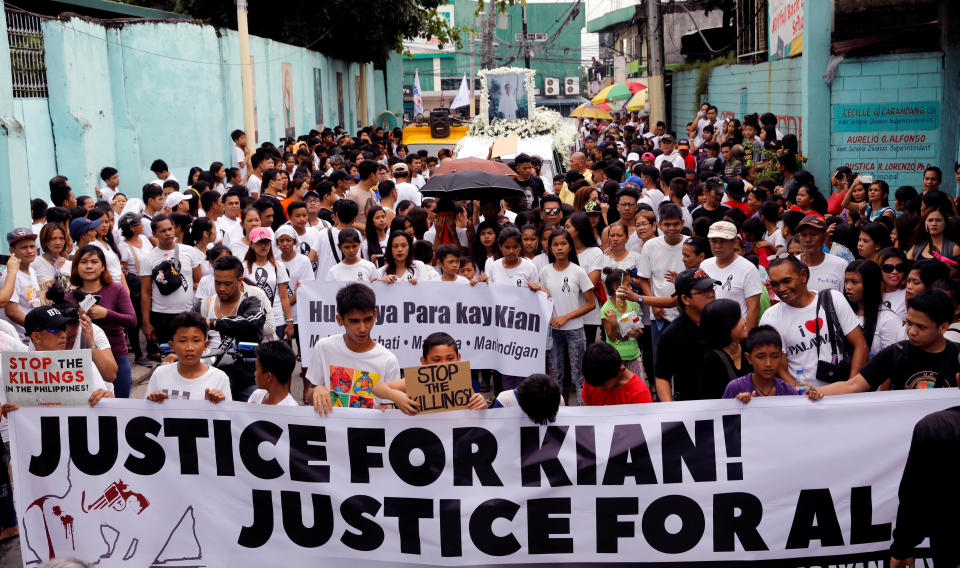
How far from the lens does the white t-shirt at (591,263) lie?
8.09 m

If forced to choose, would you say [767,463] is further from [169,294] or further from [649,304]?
[169,294]

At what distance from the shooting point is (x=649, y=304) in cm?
775

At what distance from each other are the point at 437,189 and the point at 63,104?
6.71 meters

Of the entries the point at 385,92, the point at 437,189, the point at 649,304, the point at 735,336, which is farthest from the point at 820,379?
the point at 385,92

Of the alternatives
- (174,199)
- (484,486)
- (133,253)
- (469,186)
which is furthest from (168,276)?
(484,486)

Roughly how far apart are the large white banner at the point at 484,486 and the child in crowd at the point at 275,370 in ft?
1.08

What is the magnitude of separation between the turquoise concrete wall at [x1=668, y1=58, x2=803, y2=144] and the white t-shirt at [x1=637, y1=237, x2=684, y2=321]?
8.87 meters

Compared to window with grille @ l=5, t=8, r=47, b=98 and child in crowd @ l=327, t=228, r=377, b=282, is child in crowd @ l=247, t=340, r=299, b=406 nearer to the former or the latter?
child in crowd @ l=327, t=228, r=377, b=282

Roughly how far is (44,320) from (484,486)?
267cm

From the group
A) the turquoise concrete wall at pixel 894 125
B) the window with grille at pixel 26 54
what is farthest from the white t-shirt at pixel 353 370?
the turquoise concrete wall at pixel 894 125

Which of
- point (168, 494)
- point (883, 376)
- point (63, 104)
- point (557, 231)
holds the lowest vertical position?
point (168, 494)

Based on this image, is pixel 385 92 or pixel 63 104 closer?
pixel 63 104

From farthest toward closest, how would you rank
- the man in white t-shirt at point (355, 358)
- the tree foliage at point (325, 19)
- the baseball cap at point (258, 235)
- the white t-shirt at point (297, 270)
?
the tree foliage at point (325, 19)
the white t-shirt at point (297, 270)
the baseball cap at point (258, 235)
the man in white t-shirt at point (355, 358)

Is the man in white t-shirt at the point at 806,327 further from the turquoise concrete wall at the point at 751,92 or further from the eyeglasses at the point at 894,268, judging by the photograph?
the turquoise concrete wall at the point at 751,92
